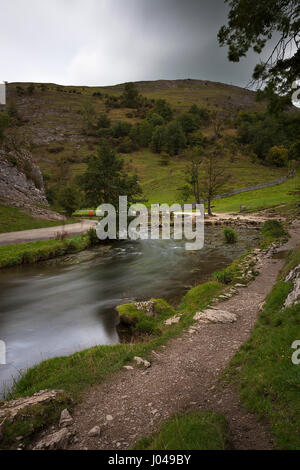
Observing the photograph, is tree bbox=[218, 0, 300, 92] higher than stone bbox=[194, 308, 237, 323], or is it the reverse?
tree bbox=[218, 0, 300, 92]

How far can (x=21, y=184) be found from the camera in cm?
4347

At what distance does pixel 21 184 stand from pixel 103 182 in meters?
18.2

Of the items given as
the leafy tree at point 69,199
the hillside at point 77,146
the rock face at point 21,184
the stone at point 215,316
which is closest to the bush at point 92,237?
the rock face at point 21,184

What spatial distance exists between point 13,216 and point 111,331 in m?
28.1

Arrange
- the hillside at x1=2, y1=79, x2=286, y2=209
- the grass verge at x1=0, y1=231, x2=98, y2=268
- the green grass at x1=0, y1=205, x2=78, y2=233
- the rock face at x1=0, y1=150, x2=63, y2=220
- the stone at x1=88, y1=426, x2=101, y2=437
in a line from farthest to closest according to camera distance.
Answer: the hillside at x1=2, y1=79, x2=286, y2=209 < the rock face at x1=0, y1=150, x2=63, y2=220 < the green grass at x1=0, y1=205, x2=78, y2=233 < the grass verge at x1=0, y1=231, x2=98, y2=268 < the stone at x1=88, y1=426, x2=101, y2=437

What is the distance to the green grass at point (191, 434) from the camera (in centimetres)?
393

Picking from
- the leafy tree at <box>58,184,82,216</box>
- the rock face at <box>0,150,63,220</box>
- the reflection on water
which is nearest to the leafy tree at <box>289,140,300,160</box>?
the reflection on water

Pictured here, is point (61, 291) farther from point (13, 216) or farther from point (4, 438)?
point (13, 216)

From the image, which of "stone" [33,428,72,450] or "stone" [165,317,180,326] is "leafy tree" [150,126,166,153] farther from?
"stone" [33,428,72,450]

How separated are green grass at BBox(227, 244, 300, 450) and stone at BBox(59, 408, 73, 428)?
3.45 meters

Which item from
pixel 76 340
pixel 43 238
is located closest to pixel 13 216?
pixel 43 238

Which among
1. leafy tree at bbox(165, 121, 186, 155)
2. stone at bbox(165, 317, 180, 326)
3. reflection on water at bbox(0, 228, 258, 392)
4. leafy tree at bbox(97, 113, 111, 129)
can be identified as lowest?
reflection on water at bbox(0, 228, 258, 392)

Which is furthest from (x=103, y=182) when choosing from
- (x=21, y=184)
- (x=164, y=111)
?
(x=164, y=111)

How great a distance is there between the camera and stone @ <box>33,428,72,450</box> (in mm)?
4461
